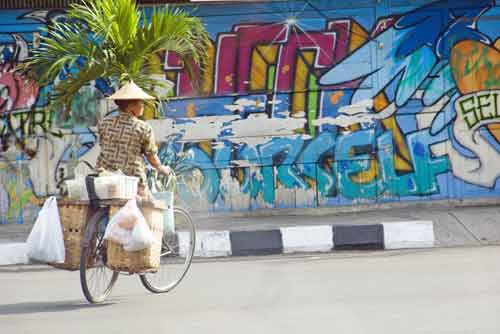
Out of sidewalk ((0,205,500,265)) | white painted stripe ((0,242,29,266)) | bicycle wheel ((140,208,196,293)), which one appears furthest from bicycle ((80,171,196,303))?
white painted stripe ((0,242,29,266))

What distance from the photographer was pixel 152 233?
330 inches

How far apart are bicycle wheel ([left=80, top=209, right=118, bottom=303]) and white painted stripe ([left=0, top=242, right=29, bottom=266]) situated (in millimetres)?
3249

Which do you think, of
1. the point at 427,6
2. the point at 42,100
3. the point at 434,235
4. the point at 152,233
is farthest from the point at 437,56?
the point at 152,233

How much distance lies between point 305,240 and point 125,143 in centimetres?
361

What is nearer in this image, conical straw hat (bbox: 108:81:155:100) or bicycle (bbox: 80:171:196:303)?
bicycle (bbox: 80:171:196:303)

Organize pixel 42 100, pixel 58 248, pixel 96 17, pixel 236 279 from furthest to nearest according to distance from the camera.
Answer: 1. pixel 42 100
2. pixel 96 17
3. pixel 236 279
4. pixel 58 248

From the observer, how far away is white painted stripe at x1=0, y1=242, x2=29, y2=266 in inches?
459

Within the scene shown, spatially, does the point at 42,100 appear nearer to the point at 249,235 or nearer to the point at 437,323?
the point at 249,235

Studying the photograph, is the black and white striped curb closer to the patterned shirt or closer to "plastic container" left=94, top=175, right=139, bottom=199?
the patterned shirt

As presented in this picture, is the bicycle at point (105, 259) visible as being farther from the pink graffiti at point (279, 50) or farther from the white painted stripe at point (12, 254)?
the pink graffiti at point (279, 50)

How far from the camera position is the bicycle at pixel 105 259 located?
27.1ft

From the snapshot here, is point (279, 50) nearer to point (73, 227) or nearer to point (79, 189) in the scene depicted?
point (79, 189)

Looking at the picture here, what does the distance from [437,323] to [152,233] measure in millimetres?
2282

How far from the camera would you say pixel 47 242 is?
8234 mm
